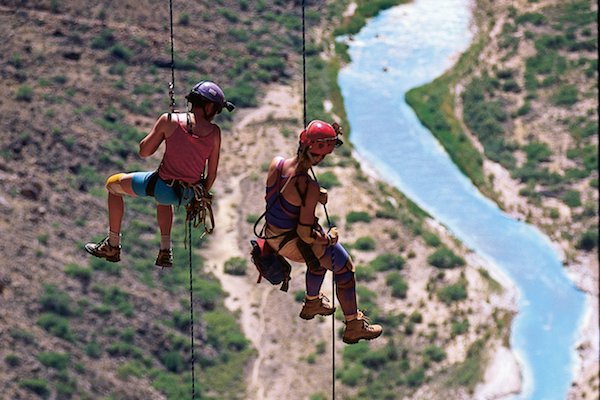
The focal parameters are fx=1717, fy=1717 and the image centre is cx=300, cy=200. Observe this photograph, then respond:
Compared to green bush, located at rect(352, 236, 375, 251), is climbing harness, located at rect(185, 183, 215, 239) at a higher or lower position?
higher

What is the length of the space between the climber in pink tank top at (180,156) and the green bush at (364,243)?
29671 mm

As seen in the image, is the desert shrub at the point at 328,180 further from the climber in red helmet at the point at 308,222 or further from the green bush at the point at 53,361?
the climber in red helmet at the point at 308,222

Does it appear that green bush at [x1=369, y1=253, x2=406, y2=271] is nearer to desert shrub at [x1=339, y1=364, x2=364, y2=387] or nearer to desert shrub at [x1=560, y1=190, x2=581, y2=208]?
desert shrub at [x1=339, y1=364, x2=364, y2=387]

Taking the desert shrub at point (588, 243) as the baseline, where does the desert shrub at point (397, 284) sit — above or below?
above

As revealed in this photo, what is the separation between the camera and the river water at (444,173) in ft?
157

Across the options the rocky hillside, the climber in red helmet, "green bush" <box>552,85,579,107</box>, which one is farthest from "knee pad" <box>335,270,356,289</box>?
"green bush" <box>552,85,579,107</box>

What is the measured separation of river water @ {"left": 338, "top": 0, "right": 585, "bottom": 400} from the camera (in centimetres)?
4772

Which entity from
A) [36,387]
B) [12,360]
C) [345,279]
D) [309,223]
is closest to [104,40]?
[12,360]

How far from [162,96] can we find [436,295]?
14284mm

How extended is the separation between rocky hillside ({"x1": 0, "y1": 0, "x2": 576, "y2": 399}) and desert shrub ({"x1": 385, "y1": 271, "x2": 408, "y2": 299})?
0.04 meters

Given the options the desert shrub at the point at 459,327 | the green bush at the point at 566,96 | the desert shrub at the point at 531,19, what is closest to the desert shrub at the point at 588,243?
the desert shrub at the point at 459,327

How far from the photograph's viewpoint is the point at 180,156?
18.9 m

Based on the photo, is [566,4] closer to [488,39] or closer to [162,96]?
[488,39]

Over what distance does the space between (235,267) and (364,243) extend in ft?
13.3
